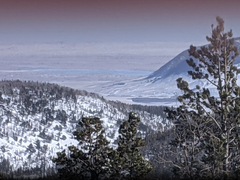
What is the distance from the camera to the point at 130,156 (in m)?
29.4

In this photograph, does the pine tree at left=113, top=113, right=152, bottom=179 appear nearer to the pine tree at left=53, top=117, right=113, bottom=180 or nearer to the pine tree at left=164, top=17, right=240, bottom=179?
the pine tree at left=53, top=117, right=113, bottom=180

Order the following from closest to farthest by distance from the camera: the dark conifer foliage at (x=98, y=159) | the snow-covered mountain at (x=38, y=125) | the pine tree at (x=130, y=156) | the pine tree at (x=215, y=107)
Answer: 1. the pine tree at (x=215, y=107)
2. the dark conifer foliage at (x=98, y=159)
3. the pine tree at (x=130, y=156)
4. the snow-covered mountain at (x=38, y=125)

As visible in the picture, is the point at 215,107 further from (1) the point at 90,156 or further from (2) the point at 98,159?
(1) the point at 90,156

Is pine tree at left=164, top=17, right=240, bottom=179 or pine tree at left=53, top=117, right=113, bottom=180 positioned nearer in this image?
pine tree at left=164, top=17, right=240, bottom=179

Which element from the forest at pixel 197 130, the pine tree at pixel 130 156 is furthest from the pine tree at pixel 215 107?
the pine tree at pixel 130 156

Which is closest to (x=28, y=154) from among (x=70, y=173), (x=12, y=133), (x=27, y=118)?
(x=12, y=133)

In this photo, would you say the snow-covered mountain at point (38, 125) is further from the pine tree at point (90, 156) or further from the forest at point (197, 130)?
the forest at point (197, 130)

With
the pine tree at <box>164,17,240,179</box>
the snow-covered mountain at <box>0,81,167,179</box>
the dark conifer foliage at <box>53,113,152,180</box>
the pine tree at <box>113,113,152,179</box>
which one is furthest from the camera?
the snow-covered mountain at <box>0,81,167,179</box>

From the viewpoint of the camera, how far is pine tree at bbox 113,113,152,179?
28.6m

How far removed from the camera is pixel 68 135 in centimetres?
17638

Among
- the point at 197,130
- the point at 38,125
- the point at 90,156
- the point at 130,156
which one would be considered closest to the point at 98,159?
the point at 90,156

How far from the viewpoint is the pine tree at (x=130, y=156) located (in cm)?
2862

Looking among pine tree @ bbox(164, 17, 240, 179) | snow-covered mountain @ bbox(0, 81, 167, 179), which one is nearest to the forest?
pine tree @ bbox(164, 17, 240, 179)

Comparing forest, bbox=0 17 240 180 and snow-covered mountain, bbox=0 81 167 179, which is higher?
forest, bbox=0 17 240 180
